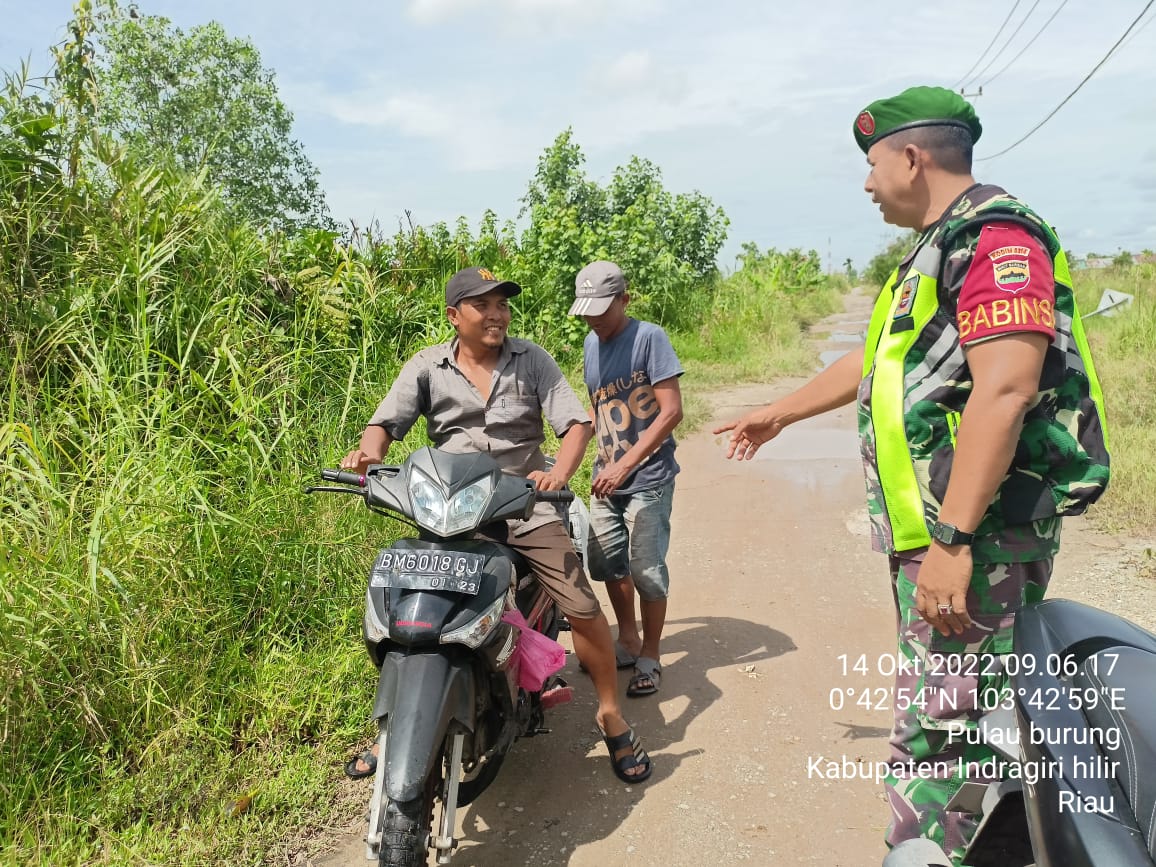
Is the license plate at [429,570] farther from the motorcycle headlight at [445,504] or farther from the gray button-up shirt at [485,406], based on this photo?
the gray button-up shirt at [485,406]

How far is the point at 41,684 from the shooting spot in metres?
2.80

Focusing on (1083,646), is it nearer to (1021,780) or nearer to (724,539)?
(1021,780)

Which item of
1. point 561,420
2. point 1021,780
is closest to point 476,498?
point 561,420

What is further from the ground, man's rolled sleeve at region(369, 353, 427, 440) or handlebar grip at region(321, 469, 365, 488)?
man's rolled sleeve at region(369, 353, 427, 440)

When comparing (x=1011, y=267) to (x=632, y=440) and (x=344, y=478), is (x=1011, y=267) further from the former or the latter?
(x=632, y=440)

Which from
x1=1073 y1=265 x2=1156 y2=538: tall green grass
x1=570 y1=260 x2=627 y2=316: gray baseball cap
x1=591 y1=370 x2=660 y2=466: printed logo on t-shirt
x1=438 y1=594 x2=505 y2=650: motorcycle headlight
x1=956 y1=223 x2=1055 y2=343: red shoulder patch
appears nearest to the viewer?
x1=956 y1=223 x2=1055 y2=343: red shoulder patch

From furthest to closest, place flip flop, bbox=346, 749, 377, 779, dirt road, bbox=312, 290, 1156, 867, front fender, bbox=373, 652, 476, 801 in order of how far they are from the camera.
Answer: flip flop, bbox=346, 749, 377, 779, dirt road, bbox=312, 290, 1156, 867, front fender, bbox=373, 652, 476, 801

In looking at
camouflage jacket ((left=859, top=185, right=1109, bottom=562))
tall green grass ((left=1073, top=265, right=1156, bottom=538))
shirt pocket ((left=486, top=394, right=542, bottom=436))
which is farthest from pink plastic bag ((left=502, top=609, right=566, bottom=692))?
tall green grass ((left=1073, top=265, right=1156, bottom=538))

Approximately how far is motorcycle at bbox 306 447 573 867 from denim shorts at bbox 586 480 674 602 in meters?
1.05

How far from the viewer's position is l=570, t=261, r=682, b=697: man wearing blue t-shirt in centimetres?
354

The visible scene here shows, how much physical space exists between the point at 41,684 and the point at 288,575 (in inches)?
41.7

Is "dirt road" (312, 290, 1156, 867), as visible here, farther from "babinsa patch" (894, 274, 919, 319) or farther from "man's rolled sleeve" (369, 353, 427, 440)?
"babinsa patch" (894, 274, 919, 319)

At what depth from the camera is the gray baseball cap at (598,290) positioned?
11.5 ft

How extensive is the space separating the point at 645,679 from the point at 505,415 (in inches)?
56.3
